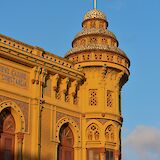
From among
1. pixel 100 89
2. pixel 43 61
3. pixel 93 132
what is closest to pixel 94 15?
pixel 100 89

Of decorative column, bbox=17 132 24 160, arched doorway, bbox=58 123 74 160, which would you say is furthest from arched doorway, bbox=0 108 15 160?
arched doorway, bbox=58 123 74 160

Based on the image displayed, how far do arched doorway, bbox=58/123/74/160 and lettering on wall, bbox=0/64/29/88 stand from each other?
144 inches

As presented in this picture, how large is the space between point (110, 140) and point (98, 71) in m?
4.22

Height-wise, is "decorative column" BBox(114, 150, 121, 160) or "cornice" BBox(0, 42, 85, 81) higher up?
"cornice" BBox(0, 42, 85, 81)

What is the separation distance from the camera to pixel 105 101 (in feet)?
85.1

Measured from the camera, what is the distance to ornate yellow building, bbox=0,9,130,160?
2219 centimetres

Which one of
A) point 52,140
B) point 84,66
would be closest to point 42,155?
point 52,140

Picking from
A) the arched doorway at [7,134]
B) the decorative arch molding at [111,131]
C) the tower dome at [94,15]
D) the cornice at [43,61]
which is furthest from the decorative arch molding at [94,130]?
the tower dome at [94,15]

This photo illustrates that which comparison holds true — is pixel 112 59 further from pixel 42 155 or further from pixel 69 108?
pixel 42 155

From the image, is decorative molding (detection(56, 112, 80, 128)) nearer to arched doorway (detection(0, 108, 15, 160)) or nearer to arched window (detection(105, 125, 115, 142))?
arched window (detection(105, 125, 115, 142))

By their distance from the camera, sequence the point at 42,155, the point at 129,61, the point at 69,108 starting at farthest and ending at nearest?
the point at 129,61, the point at 69,108, the point at 42,155

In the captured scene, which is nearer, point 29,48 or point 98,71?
point 29,48

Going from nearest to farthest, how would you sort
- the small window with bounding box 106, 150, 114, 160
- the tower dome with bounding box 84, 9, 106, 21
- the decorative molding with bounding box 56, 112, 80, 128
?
the decorative molding with bounding box 56, 112, 80, 128 → the small window with bounding box 106, 150, 114, 160 → the tower dome with bounding box 84, 9, 106, 21

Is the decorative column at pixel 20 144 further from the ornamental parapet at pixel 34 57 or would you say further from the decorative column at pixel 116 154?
the decorative column at pixel 116 154
